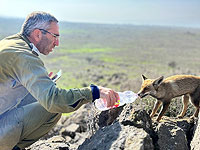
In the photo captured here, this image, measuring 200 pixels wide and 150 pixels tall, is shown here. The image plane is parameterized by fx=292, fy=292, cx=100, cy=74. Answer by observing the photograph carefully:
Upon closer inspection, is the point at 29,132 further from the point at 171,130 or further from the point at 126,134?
the point at 171,130

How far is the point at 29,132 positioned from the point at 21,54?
1.27 m

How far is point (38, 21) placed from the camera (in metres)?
3.94

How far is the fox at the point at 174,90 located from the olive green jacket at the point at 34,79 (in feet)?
8.42

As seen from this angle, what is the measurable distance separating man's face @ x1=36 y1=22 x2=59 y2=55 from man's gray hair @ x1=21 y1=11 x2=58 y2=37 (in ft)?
0.24

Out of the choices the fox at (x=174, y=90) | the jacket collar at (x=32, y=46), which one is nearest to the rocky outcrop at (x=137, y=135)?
the fox at (x=174, y=90)

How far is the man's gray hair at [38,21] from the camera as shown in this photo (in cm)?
394

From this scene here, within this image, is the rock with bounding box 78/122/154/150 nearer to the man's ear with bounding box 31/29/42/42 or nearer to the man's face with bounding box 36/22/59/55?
the man's face with bounding box 36/22/59/55

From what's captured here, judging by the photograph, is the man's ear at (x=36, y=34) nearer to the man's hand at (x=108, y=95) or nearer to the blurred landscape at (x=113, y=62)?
the man's hand at (x=108, y=95)

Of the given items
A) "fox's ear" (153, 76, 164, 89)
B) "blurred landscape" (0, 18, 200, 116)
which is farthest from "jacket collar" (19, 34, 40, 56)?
"fox's ear" (153, 76, 164, 89)

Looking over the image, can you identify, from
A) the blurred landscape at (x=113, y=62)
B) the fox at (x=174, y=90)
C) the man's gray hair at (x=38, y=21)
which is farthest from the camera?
the blurred landscape at (x=113, y=62)

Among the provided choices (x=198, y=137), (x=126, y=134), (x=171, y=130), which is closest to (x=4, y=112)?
(x=126, y=134)

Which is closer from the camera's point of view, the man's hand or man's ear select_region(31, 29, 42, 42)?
the man's hand

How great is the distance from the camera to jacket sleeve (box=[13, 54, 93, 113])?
338cm

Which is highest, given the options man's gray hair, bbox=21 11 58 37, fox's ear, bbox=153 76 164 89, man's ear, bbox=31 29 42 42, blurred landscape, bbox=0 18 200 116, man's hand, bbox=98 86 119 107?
man's gray hair, bbox=21 11 58 37
